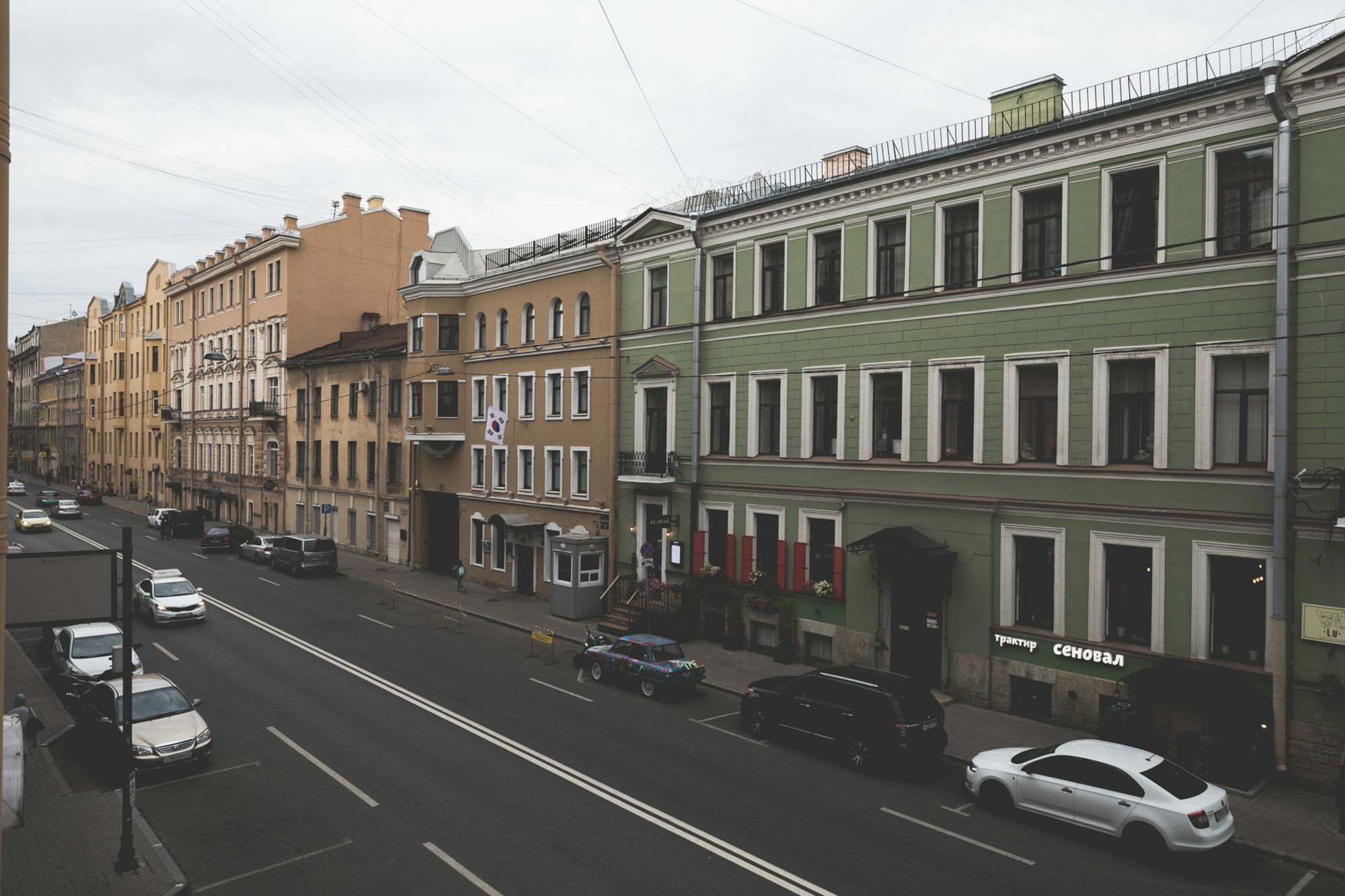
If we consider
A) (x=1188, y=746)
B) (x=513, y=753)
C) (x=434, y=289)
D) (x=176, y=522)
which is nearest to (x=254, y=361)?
(x=176, y=522)

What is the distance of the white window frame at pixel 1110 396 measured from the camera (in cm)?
1753

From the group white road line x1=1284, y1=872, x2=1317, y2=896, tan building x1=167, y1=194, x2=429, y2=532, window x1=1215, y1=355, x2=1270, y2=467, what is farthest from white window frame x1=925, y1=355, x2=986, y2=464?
tan building x1=167, y1=194, x2=429, y2=532

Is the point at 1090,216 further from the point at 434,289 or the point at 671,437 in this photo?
the point at 434,289

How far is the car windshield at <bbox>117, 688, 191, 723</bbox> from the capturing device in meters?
16.1

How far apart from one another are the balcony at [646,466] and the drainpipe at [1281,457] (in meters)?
16.4

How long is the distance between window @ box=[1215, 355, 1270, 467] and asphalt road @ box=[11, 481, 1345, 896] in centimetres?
762

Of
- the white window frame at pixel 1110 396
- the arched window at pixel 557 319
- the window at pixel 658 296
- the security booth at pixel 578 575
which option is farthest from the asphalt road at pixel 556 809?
the arched window at pixel 557 319

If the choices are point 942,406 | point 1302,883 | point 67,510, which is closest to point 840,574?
point 942,406

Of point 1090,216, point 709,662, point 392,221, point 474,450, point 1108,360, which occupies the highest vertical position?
point 392,221

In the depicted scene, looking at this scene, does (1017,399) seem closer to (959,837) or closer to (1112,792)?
(1112,792)

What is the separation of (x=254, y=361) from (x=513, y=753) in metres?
46.7

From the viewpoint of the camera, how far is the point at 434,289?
3781cm

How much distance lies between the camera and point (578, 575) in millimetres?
29734

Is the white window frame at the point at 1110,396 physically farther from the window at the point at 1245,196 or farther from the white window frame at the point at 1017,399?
the window at the point at 1245,196
